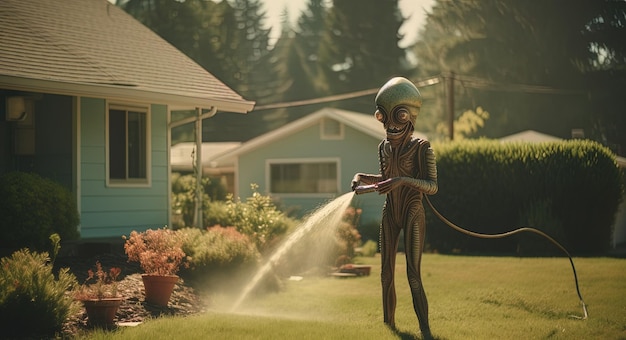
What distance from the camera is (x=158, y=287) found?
36.5 ft

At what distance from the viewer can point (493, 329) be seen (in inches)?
401

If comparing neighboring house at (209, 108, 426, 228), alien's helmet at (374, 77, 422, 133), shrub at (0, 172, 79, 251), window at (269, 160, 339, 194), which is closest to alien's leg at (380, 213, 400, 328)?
alien's helmet at (374, 77, 422, 133)

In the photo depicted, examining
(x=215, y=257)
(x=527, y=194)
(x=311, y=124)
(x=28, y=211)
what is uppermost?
(x=311, y=124)

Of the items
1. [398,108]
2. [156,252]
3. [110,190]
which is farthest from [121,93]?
[398,108]

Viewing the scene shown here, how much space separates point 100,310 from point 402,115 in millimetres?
4031

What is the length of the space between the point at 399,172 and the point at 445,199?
49.2 ft

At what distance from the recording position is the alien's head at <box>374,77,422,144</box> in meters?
8.96

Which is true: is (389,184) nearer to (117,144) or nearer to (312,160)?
(117,144)

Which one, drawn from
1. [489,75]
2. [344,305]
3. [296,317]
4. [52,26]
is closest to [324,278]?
[344,305]

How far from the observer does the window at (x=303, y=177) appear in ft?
108

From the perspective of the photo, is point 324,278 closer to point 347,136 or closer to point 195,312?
point 195,312

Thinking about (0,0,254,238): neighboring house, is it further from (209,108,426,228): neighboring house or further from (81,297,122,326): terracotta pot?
(209,108,426,228): neighboring house

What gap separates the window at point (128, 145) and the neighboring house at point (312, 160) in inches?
557

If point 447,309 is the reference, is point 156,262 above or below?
above
